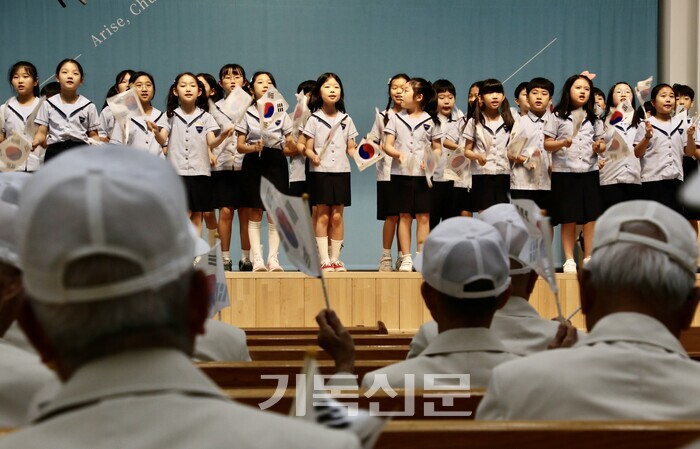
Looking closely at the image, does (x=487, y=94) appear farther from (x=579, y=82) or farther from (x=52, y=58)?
(x=52, y=58)

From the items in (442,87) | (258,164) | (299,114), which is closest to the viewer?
(299,114)

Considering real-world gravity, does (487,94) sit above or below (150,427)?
above

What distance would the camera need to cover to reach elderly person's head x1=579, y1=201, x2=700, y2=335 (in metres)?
1.67

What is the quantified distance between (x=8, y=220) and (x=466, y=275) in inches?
34.4

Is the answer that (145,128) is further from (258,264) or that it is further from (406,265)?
(406,265)

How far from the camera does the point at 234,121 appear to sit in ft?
24.7

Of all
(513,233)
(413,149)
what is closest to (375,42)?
(413,149)

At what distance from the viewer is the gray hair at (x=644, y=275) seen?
167 cm

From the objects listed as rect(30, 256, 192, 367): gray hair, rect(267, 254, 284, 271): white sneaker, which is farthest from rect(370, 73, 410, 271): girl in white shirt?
rect(30, 256, 192, 367): gray hair

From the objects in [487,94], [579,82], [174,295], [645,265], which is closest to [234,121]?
[487,94]

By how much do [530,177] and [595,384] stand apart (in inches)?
254

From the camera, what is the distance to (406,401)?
6.09 ft

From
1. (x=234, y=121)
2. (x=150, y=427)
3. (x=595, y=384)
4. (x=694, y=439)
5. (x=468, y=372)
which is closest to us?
(x=150, y=427)

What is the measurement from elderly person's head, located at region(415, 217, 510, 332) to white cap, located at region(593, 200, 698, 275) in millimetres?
410
